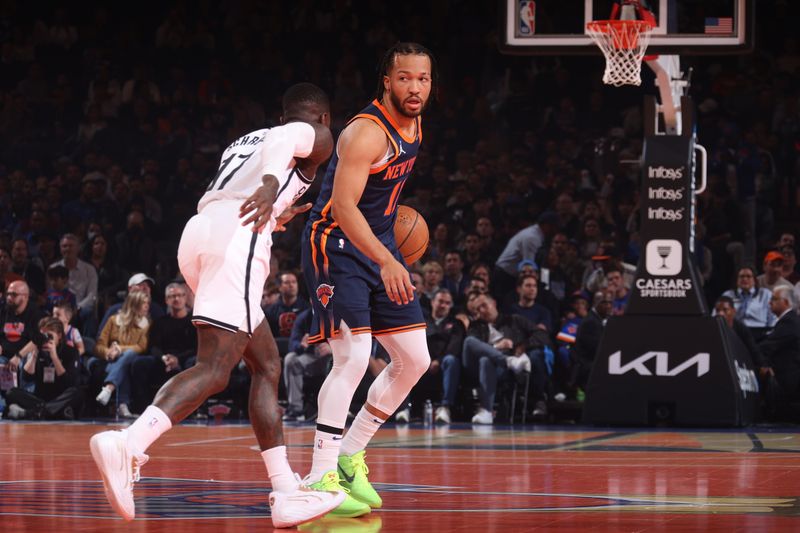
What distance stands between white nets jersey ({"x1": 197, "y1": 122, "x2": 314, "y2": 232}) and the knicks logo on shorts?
0.53 m

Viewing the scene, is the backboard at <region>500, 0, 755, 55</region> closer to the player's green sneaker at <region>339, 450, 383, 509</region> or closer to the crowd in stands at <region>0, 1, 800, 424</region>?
the crowd in stands at <region>0, 1, 800, 424</region>

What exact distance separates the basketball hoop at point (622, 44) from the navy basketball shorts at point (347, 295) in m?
5.44

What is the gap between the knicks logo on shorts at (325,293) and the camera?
5.75m

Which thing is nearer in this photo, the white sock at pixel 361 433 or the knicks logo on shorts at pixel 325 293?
the knicks logo on shorts at pixel 325 293

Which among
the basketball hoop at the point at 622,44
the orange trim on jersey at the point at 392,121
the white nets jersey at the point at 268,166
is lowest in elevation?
the white nets jersey at the point at 268,166

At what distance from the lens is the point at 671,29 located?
11.0 m

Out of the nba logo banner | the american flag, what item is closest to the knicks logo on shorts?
the nba logo banner

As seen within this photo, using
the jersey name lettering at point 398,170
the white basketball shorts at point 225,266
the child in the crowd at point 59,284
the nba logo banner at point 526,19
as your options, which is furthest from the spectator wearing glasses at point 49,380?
the white basketball shorts at point 225,266

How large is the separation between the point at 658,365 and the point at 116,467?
732 centimetres

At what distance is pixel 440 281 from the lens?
13648mm

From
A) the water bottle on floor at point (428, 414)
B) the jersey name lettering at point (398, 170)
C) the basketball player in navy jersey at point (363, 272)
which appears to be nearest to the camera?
the basketball player in navy jersey at point (363, 272)

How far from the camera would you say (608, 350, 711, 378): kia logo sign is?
36.5ft

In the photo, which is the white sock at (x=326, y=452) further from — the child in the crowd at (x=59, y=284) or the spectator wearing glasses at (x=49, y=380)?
the child in the crowd at (x=59, y=284)

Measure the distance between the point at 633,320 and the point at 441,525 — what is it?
21.7 feet
